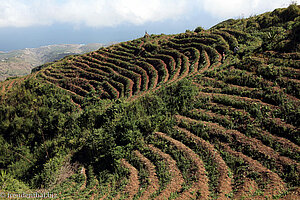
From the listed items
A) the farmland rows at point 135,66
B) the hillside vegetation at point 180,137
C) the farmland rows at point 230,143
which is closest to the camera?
the farmland rows at point 230,143

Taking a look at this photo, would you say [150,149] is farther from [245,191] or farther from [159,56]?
[159,56]

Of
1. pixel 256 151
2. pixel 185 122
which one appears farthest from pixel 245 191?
pixel 185 122

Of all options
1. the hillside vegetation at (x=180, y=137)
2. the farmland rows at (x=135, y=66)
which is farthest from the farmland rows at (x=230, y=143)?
the farmland rows at (x=135, y=66)

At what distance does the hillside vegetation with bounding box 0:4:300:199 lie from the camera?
9555mm

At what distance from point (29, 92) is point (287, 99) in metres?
24.3

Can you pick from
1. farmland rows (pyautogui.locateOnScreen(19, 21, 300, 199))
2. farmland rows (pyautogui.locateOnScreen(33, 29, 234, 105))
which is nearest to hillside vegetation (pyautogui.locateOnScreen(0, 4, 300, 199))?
farmland rows (pyautogui.locateOnScreen(19, 21, 300, 199))

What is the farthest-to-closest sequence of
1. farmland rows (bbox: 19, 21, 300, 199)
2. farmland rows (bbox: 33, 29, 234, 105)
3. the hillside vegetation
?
farmland rows (bbox: 33, 29, 234, 105), the hillside vegetation, farmland rows (bbox: 19, 21, 300, 199)

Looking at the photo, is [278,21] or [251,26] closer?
[278,21]

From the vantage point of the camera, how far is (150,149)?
41.4 feet

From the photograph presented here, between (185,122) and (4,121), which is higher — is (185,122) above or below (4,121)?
above

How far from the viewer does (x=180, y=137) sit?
12.8 m

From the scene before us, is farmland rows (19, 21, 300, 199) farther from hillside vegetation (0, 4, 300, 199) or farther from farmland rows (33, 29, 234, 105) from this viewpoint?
farmland rows (33, 29, 234, 105)

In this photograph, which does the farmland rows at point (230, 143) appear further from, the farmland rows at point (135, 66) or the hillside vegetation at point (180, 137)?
the farmland rows at point (135, 66)

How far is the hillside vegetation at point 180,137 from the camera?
9.55 m
